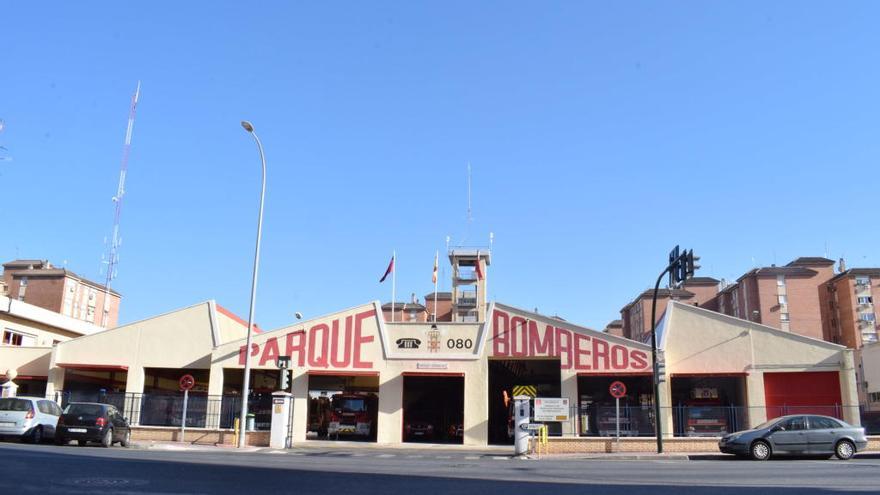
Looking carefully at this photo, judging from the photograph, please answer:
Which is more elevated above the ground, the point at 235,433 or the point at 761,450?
the point at 235,433

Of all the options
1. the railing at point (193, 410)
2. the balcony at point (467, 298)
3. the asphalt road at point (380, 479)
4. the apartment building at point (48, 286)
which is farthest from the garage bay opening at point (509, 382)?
the apartment building at point (48, 286)

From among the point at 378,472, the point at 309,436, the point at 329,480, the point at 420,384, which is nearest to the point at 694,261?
the point at 378,472

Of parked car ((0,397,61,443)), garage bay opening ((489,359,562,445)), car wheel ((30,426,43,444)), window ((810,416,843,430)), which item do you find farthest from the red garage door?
car wheel ((30,426,43,444))

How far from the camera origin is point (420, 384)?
1416 inches

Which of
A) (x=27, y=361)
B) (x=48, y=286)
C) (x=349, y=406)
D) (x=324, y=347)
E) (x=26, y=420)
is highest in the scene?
(x=48, y=286)

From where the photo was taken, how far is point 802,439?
22.9 m

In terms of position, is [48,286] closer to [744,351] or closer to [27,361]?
[27,361]

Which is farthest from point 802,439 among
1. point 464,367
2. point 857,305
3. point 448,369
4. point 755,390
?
point 857,305

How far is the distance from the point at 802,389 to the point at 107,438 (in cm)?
2756

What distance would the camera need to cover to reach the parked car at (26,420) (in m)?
22.5

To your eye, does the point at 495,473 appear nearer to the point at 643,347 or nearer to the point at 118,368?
the point at 643,347

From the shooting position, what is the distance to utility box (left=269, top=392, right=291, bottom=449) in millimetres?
27562

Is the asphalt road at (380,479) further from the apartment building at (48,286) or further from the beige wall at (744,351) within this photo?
the apartment building at (48,286)

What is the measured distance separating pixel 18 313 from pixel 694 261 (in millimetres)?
37625
